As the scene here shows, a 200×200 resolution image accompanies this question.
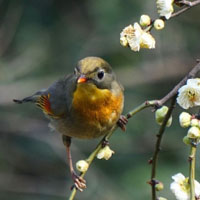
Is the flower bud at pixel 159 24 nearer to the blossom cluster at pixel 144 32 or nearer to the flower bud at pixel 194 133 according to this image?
the blossom cluster at pixel 144 32

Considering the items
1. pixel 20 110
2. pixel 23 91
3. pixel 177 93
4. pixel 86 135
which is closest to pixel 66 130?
pixel 86 135

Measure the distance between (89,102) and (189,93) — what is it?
1375mm

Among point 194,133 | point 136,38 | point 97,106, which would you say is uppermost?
point 97,106

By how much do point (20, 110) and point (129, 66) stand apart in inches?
64.6

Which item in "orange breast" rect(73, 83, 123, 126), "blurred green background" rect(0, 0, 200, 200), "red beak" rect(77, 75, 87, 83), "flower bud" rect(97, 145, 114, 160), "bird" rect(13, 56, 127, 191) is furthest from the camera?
"blurred green background" rect(0, 0, 200, 200)

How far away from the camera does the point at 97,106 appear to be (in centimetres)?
376

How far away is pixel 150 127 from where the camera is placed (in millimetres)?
7297

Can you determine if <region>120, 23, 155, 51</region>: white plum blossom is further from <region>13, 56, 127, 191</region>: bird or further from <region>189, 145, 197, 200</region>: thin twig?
<region>13, 56, 127, 191</region>: bird

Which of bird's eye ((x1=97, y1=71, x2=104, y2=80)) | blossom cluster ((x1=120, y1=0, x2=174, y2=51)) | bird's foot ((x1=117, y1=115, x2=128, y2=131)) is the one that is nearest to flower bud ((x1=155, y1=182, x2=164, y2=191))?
blossom cluster ((x1=120, y1=0, x2=174, y2=51))

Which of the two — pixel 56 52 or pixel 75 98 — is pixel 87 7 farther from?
pixel 75 98

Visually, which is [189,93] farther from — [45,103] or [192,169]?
[45,103]

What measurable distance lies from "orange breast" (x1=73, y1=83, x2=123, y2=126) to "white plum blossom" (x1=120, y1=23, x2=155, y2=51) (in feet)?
4.02

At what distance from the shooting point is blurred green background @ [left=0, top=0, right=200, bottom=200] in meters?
6.95

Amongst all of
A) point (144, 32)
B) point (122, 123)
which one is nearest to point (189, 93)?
point (144, 32)
